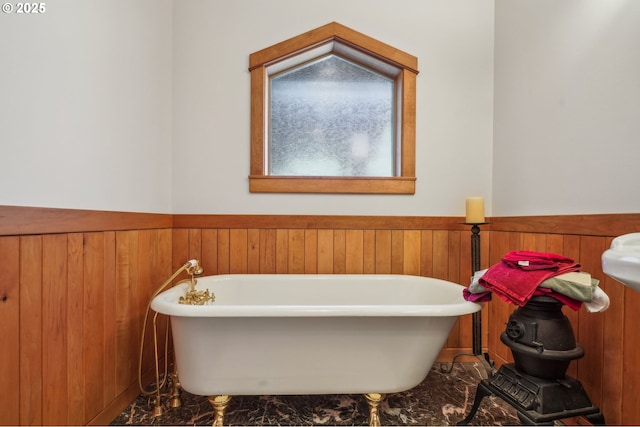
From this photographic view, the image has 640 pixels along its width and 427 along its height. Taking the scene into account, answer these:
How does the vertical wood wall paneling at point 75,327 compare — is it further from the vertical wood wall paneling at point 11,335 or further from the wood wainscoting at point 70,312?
the vertical wood wall paneling at point 11,335

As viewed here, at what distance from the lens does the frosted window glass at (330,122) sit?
205cm

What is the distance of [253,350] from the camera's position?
1.15 meters

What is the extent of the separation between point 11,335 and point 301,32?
6.76ft

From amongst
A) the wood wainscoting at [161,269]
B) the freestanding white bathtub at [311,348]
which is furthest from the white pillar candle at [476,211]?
the freestanding white bathtub at [311,348]

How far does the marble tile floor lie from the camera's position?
4.23 ft

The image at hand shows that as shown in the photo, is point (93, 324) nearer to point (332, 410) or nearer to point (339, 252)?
point (332, 410)

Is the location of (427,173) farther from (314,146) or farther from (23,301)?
(23,301)

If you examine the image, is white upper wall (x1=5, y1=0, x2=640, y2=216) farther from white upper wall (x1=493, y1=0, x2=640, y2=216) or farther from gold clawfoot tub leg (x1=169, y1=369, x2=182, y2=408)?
gold clawfoot tub leg (x1=169, y1=369, x2=182, y2=408)

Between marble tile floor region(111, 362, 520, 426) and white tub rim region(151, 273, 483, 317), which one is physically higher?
white tub rim region(151, 273, 483, 317)

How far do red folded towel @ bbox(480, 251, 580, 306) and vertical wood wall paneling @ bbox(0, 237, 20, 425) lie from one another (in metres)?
1.64

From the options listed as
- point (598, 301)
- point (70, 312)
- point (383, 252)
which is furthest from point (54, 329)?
point (598, 301)

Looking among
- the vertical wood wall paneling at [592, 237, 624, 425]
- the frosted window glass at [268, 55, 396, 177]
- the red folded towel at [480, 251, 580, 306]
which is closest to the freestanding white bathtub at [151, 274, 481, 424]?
the red folded towel at [480, 251, 580, 306]

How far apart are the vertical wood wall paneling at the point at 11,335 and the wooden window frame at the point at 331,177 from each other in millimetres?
1146

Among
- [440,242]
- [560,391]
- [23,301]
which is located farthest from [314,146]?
[560,391]
